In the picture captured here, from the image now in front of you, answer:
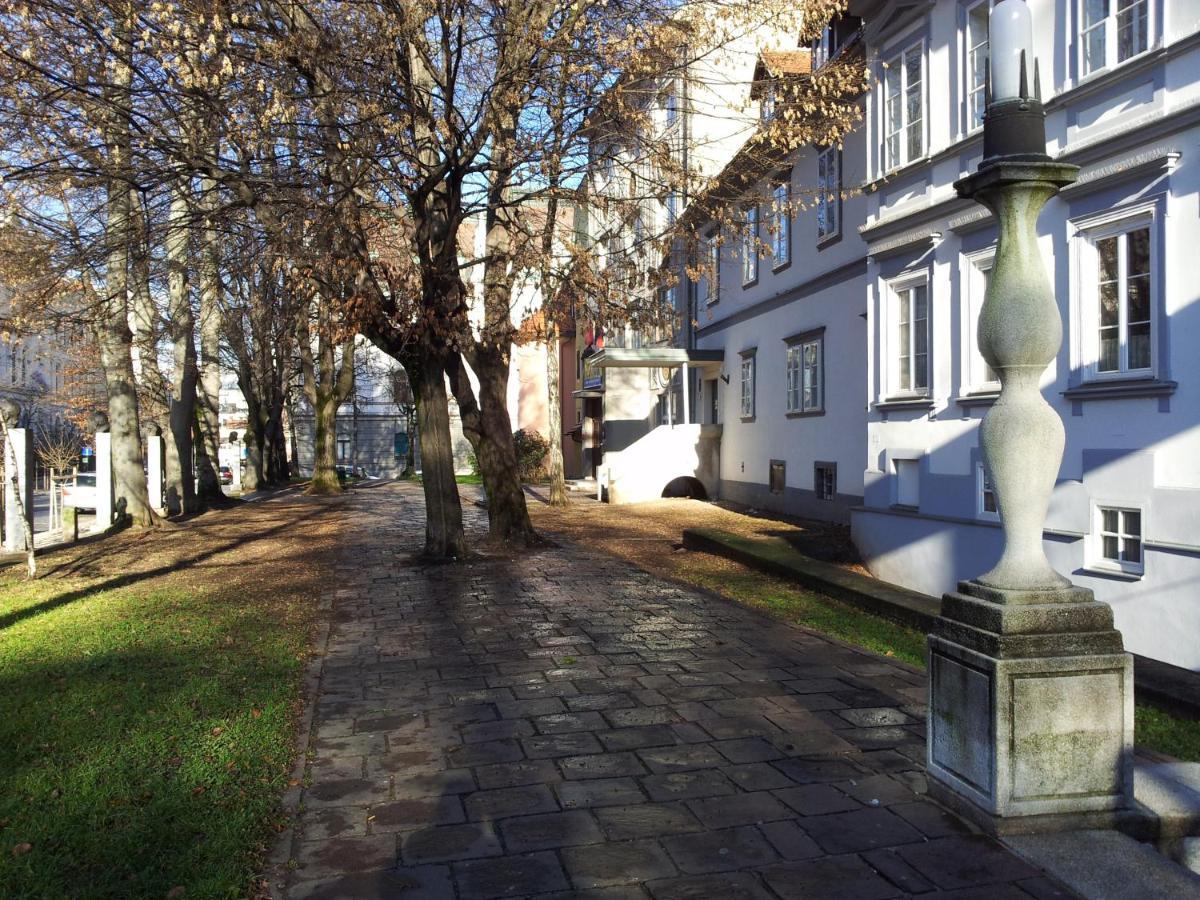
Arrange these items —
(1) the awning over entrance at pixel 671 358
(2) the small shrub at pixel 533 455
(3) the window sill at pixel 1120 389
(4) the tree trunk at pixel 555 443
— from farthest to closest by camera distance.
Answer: (2) the small shrub at pixel 533 455
(1) the awning over entrance at pixel 671 358
(4) the tree trunk at pixel 555 443
(3) the window sill at pixel 1120 389

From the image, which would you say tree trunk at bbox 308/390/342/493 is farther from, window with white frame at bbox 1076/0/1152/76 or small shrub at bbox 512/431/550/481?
window with white frame at bbox 1076/0/1152/76

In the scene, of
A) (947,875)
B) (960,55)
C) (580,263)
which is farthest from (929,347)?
(947,875)

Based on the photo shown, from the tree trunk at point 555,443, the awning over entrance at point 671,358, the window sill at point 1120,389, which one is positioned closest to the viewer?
the window sill at point 1120,389

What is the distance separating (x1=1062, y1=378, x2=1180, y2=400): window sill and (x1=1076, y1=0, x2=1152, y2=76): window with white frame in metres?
2.88

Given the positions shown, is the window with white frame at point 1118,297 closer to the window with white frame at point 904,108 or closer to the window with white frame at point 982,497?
the window with white frame at point 982,497

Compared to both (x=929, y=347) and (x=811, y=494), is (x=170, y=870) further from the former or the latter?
(x=811, y=494)

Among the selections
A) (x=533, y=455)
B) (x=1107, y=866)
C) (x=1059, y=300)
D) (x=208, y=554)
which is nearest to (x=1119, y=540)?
(x=1059, y=300)

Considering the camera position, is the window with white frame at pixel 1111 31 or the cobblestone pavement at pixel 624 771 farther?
the window with white frame at pixel 1111 31

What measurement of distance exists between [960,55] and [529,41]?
4970 millimetres

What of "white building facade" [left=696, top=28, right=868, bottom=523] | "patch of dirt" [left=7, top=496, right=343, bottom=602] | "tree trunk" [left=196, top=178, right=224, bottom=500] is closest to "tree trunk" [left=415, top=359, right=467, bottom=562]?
"patch of dirt" [left=7, top=496, right=343, bottom=602]

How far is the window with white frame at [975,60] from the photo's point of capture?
36.8ft

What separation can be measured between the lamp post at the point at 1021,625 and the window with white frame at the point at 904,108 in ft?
26.1

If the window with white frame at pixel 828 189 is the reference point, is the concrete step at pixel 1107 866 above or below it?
below

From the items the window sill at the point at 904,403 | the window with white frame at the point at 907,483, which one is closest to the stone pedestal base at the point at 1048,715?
the window sill at the point at 904,403
